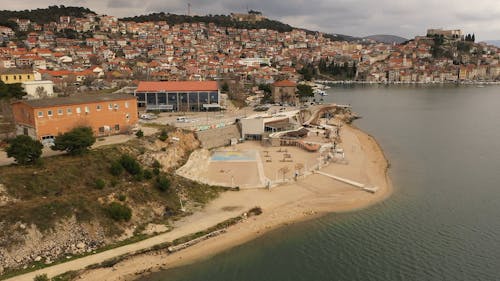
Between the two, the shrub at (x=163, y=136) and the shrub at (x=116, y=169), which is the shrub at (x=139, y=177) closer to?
the shrub at (x=116, y=169)

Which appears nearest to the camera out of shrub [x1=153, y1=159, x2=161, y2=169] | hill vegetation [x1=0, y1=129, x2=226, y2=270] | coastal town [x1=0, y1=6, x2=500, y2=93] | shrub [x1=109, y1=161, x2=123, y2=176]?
hill vegetation [x1=0, y1=129, x2=226, y2=270]

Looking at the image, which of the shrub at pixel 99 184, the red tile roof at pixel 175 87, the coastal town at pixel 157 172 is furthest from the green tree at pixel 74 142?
the red tile roof at pixel 175 87

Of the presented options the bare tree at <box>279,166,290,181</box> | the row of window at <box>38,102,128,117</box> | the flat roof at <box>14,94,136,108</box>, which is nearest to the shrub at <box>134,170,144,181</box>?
the row of window at <box>38,102,128,117</box>

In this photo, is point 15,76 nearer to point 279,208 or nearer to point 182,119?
point 182,119

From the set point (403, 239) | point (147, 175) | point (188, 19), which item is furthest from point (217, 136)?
point (188, 19)

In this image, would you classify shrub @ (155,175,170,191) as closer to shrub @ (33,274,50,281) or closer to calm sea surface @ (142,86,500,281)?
calm sea surface @ (142,86,500,281)

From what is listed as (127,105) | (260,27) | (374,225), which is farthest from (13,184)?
(260,27)

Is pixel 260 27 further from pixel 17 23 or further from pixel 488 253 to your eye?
pixel 488 253
